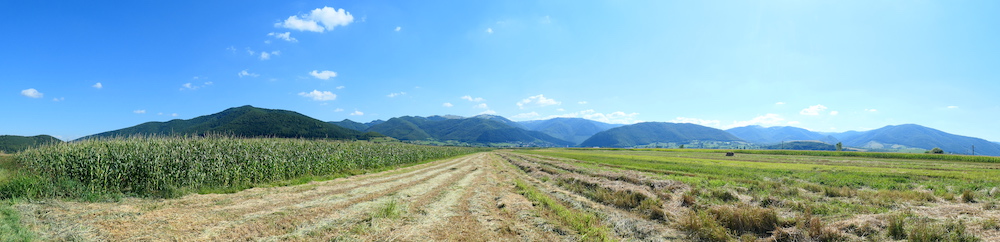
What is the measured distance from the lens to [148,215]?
Result: 33.9 feet

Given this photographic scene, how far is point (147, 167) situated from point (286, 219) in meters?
10.3

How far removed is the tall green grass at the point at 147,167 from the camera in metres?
13.2

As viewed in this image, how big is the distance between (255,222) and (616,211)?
39.3 feet

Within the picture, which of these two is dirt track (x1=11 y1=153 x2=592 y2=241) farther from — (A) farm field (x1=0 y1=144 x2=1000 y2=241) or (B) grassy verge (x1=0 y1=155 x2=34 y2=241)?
(B) grassy verge (x1=0 y1=155 x2=34 y2=241)

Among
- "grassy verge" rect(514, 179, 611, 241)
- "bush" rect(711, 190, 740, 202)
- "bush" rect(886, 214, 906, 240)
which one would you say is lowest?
"grassy verge" rect(514, 179, 611, 241)

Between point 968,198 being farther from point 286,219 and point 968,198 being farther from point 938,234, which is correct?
point 286,219

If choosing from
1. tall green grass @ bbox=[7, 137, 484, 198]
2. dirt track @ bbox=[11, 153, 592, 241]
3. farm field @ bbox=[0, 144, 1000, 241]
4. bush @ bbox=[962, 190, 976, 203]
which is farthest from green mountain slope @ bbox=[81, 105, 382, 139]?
bush @ bbox=[962, 190, 976, 203]

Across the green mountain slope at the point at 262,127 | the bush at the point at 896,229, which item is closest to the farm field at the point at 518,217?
the bush at the point at 896,229

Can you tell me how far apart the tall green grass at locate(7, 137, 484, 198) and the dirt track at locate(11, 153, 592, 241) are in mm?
2031

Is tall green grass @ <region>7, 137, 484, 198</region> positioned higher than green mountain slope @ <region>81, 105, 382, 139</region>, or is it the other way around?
green mountain slope @ <region>81, 105, 382, 139</region>

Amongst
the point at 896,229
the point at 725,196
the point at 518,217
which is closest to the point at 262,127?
the point at 518,217

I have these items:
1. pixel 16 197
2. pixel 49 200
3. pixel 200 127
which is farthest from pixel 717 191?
pixel 200 127

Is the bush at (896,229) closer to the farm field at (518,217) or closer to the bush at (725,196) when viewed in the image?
the farm field at (518,217)

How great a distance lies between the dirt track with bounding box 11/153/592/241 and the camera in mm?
8875
